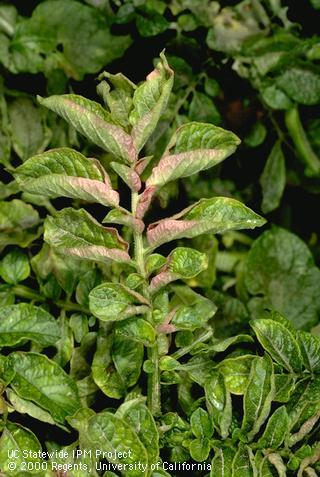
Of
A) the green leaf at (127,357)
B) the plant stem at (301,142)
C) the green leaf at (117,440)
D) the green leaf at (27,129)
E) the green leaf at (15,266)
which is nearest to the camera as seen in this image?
the green leaf at (117,440)

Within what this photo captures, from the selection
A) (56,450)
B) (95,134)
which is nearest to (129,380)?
(56,450)

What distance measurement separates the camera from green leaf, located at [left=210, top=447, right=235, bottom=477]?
2.08 ft

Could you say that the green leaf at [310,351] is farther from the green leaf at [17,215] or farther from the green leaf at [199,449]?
the green leaf at [17,215]

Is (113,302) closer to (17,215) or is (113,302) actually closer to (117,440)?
(117,440)

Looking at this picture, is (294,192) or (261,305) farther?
(294,192)

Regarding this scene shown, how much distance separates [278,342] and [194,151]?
19 cm

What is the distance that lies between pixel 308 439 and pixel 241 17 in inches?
26.2

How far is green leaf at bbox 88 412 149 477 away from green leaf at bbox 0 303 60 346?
0.17 metres

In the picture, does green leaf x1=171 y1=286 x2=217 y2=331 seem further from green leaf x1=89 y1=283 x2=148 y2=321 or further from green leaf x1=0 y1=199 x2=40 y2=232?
green leaf x1=0 y1=199 x2=40 y2=232

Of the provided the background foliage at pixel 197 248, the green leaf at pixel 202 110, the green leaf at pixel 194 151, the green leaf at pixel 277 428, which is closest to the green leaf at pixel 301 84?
the background foliage at pixel 197 248

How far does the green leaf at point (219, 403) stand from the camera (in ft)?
2.14

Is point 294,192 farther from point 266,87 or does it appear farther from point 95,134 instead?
point 95,134

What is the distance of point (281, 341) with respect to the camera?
0.68m

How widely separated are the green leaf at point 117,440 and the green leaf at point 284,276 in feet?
1.24
